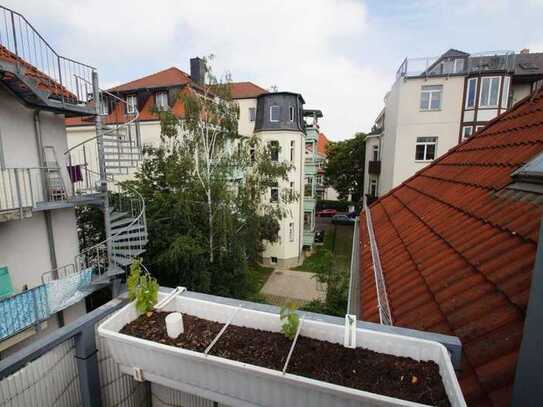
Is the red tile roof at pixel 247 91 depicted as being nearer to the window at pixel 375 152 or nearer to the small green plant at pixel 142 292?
the window at pixel 375 152

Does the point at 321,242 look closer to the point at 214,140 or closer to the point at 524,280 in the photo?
the point at 214,140

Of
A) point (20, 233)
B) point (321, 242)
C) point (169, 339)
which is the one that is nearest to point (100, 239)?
Result: point (20, 233)

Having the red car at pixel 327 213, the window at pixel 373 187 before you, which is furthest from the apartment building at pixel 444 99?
the red car at pixel 327 213

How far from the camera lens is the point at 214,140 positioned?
376 inches

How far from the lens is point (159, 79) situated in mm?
15305

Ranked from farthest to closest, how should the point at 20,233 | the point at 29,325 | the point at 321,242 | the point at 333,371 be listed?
the point at 321,242 → the point at 20,233 → the point at 29,325 → the point at 333,371

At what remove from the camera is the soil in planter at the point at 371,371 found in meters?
1.01

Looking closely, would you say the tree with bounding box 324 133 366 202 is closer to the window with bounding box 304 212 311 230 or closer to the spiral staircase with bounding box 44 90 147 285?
the window with bounding box 304 212 311 230

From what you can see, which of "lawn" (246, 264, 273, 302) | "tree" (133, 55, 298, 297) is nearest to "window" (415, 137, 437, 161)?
"tree" (133, 55, 298, 297)

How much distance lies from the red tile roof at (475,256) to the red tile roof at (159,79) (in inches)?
566

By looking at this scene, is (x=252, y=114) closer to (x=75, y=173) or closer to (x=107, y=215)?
(x=75, y=173)

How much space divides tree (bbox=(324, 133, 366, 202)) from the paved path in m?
15.5

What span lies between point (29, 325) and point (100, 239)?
4318mm

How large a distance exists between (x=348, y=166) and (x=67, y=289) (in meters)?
27.3
